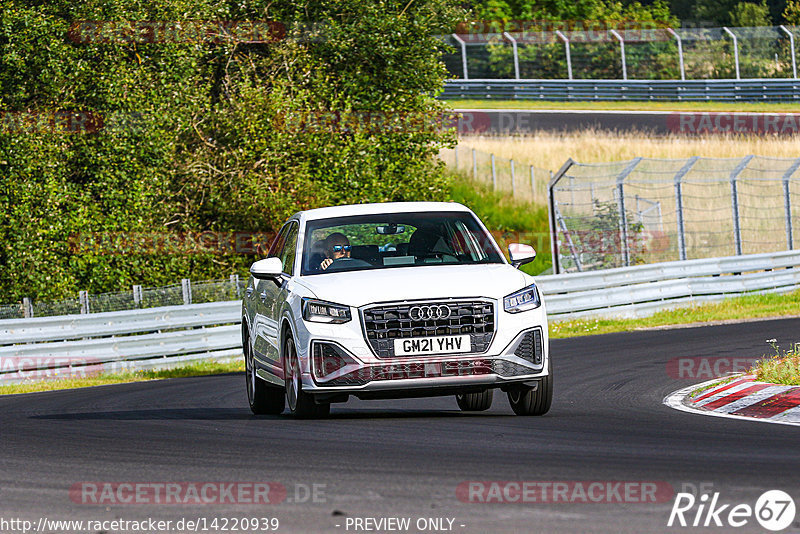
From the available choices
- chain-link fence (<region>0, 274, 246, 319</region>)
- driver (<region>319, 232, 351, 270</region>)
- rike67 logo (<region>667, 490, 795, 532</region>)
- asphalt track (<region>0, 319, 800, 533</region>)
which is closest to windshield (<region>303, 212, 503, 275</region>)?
driver (<region>319, 232, 351, 270</region>)

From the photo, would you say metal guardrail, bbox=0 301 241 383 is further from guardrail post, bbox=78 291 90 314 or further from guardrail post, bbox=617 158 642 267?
guardrail post, bbox=617 158 642 267

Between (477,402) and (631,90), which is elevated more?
(631,90)

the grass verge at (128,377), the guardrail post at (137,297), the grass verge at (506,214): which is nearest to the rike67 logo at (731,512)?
the grass verge at (128,377)

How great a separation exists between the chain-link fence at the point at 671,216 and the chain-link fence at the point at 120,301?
6.96 m

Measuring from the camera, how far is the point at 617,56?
5778 cm

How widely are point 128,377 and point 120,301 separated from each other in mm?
2127

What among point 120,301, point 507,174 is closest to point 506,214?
point 507,174

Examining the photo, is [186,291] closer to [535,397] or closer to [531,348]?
[535,397]

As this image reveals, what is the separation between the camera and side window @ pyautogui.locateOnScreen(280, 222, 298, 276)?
1123 cm

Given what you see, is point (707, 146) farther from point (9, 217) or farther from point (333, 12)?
point (9, 217)

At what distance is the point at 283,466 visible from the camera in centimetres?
791

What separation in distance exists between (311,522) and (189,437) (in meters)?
3.64

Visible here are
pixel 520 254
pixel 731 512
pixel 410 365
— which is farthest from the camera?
pixel 520 254

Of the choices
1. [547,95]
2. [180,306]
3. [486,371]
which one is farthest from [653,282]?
[547,95]
